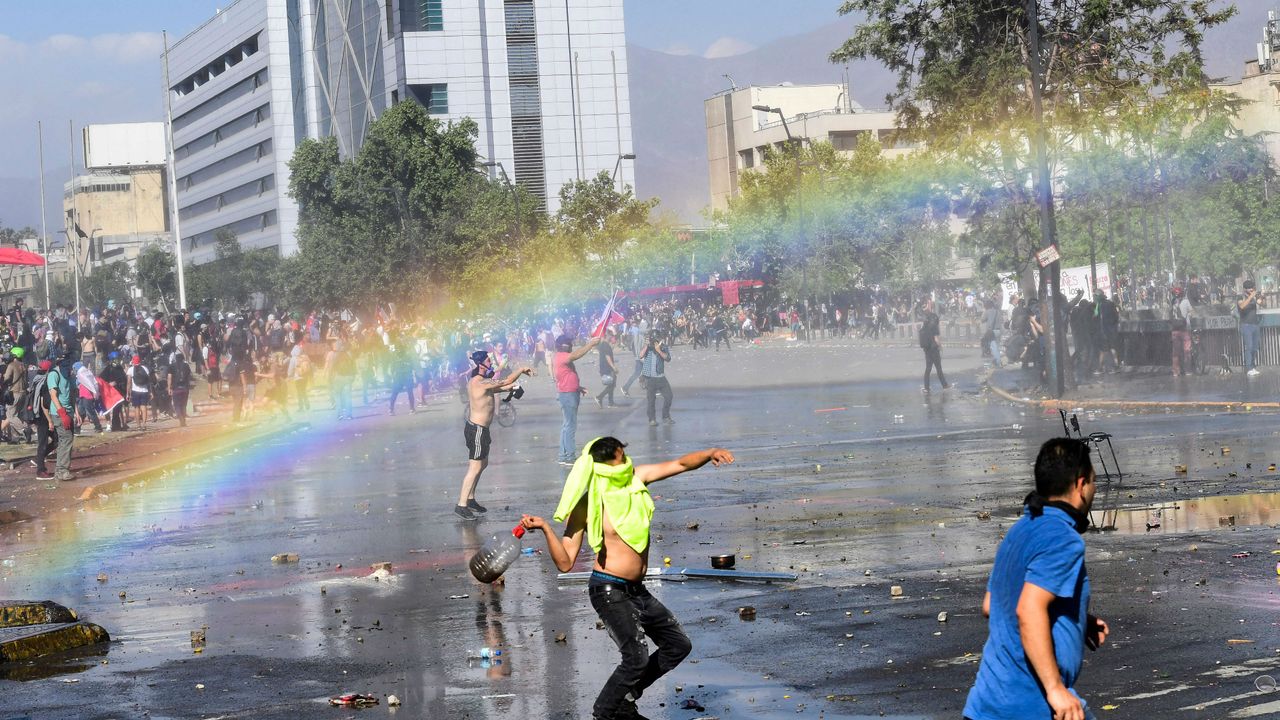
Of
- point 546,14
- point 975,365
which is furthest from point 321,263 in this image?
point 975,365

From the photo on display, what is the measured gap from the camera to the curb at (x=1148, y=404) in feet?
76.9

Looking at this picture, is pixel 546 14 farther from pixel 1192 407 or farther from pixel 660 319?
pixel 1192 407

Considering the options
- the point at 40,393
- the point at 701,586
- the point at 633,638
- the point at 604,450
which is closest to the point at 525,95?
the point at 40,393

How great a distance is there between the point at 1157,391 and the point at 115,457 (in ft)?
61.1

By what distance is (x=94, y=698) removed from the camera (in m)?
8.41

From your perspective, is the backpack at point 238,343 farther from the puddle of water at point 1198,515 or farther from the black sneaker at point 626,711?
the black sneaker at point 626,711

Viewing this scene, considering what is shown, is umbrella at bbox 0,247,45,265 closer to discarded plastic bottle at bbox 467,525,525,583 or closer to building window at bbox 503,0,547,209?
discarded plastic bottle at bbox 467,525,525,583

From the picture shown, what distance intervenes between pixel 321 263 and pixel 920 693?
83.0 m

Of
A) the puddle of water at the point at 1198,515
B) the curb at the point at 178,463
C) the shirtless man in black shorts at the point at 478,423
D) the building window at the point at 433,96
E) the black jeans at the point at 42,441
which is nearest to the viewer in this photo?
the puddle of water at the point at 1198,515

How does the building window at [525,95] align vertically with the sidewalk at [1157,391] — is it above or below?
above

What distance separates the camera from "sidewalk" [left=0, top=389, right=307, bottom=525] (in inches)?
787

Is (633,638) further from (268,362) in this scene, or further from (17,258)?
(268,362)

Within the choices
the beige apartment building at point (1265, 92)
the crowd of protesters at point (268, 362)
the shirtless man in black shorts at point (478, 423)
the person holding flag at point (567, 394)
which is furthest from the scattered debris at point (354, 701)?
the beige apartment building at point (1265, 92)

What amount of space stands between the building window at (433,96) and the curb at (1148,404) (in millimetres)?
94568
